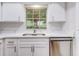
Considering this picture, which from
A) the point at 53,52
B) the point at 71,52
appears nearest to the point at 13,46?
the point at 53,52

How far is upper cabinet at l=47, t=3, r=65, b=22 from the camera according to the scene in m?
2.70

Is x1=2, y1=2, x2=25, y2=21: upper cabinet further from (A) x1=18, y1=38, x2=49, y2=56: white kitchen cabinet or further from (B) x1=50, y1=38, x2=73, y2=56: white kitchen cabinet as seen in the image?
(B) x1=50, y1=38, x2=73, y2=56: white kitchen cabinet

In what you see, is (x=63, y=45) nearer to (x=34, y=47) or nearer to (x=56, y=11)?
(x=34, y=47)

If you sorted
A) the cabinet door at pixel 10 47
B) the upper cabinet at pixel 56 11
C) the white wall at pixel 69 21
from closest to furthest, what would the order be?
the cabinet door at pixel 10 47 → the white wall at pixel 69 21 → the upper cabinet at pixel 56 11

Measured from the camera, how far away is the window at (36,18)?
9.01ft

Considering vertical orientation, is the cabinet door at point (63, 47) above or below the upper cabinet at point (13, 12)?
below

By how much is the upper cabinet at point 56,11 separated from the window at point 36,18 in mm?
115

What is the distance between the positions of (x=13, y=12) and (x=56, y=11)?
0.77 m

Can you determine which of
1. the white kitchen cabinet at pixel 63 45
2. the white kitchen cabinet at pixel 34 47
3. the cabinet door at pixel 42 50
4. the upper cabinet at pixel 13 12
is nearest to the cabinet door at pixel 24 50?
the white kitchen cabinet at pixel 34 47

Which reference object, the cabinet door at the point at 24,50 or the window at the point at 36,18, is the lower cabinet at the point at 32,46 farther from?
the window at the point at 36,18

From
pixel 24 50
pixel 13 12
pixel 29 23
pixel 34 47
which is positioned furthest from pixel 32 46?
pixel 13 12

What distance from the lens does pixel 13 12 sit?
271cm

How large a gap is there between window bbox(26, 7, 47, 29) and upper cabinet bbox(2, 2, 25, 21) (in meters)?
0.12

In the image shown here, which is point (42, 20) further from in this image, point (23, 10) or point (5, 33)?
point (5, 33)
